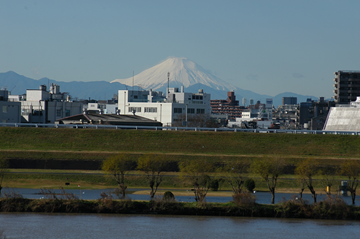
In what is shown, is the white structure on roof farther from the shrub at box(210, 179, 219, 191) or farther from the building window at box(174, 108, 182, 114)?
the building window at box(174, 108, 182, 114)

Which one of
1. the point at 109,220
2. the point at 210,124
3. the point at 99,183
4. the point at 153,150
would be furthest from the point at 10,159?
the point at 210,124

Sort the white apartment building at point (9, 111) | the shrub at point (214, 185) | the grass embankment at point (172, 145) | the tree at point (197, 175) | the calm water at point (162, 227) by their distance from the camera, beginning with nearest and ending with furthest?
the calm water at point (162, 227) < the tree at point (197, 175) < the shrub at point (214, 185) < the grass embankment at point (172, 145) < the white apartment building at point (9, 111)

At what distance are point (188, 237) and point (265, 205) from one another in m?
8.95

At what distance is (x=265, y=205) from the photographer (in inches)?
1420

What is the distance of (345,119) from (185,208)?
207ft

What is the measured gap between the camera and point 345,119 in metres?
90.2

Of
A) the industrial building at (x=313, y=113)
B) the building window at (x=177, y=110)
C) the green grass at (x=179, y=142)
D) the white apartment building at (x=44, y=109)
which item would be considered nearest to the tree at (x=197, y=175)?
the green grass at (x=179, y=142)

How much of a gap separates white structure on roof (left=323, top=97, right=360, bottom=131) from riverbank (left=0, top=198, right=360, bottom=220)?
55.4m

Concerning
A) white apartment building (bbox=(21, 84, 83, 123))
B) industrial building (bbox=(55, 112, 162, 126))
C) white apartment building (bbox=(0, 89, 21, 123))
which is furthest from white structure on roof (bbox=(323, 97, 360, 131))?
white apartment building (bbox=(0, 89, 21, 123))

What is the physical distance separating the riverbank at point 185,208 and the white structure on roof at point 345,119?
5536cm

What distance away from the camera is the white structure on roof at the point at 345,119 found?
290 ft

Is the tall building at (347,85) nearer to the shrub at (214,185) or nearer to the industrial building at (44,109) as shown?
the industrial building at (44,109)

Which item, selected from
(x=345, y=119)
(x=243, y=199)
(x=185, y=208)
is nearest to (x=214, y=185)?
(x=243, y=199)

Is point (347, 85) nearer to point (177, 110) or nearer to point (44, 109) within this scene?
point (177, 110)
